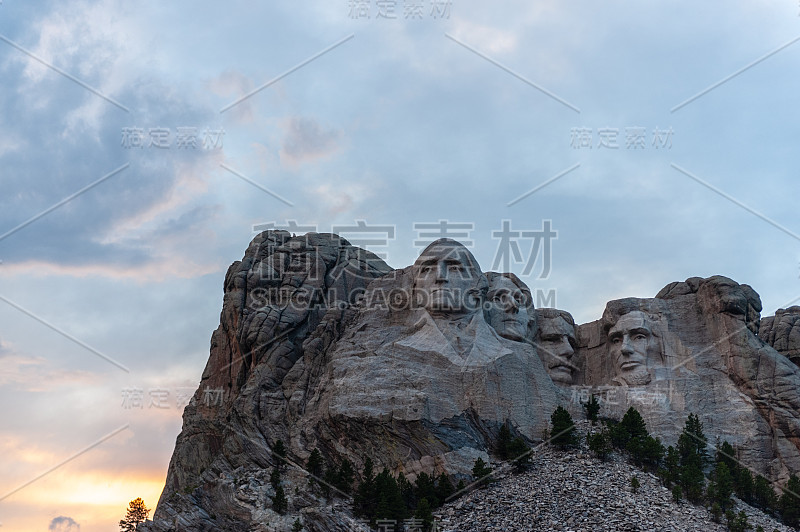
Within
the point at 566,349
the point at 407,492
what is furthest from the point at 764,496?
the point at 407,492

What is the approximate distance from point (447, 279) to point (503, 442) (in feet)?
25.9

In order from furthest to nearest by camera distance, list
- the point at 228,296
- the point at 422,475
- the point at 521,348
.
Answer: the point at 228,296 < the point at 521,348 < the point at 422,475

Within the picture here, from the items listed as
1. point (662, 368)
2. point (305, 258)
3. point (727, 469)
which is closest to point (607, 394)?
point (662, 368)

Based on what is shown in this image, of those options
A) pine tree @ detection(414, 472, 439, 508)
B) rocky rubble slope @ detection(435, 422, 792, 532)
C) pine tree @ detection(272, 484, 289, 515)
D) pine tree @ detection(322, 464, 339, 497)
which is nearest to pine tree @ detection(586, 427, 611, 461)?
rocky rubble slope @ detection(435, 422, 792, 532)

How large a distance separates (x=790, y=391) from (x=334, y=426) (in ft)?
61.6

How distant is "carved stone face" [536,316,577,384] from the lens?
53594mm

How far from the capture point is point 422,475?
45.3 m

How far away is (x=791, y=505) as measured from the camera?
46.1m

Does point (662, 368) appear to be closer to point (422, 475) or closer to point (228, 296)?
point (422, 475)

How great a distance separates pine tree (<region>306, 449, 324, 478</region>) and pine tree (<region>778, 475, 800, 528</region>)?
57.8 ft

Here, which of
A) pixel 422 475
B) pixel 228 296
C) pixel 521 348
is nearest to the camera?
pixel 422 475

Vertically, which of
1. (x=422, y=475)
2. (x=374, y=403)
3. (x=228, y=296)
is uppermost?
(x=228, y=296)

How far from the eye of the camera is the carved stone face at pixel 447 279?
170 feet

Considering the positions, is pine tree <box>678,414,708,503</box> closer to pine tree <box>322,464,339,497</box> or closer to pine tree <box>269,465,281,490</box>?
pine tree <box>322,464,339,497</box>
